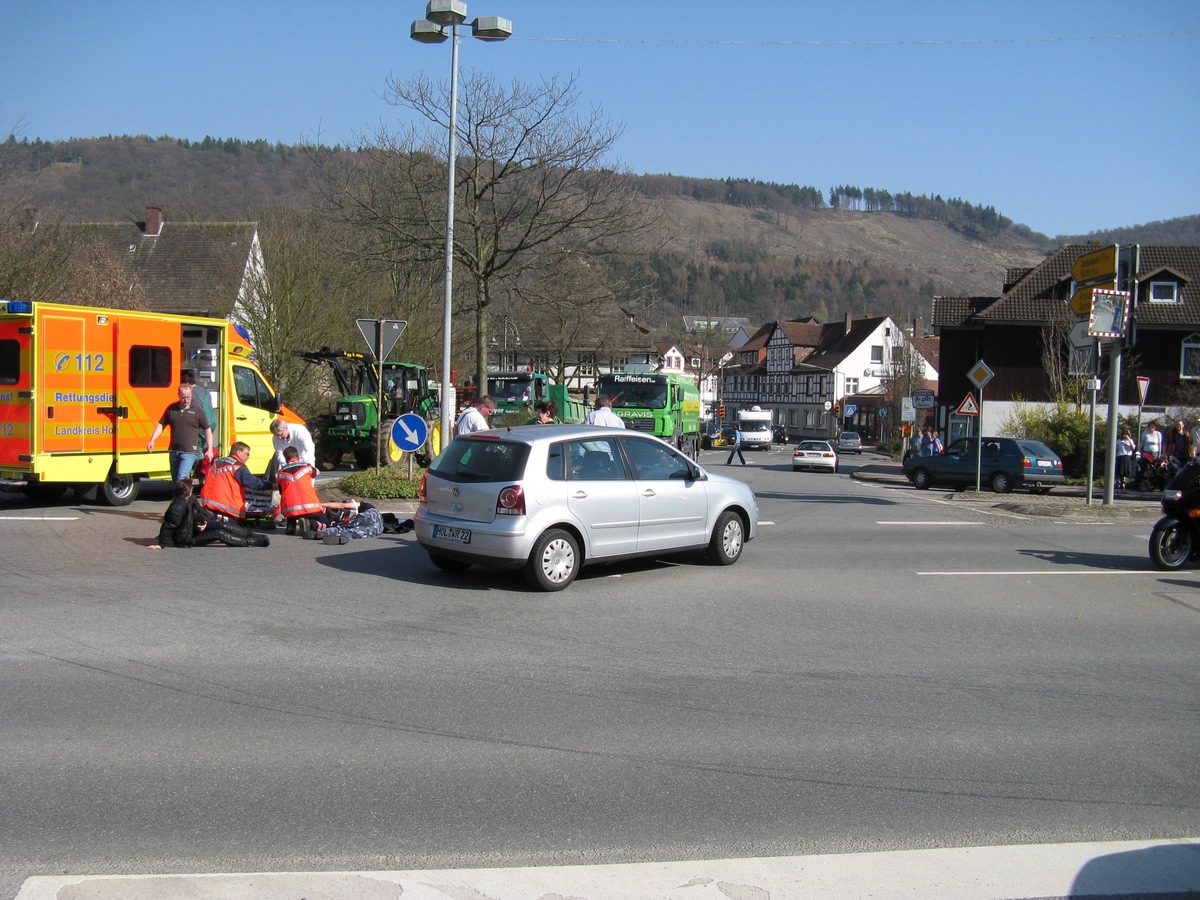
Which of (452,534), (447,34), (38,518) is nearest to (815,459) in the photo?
(447,34)

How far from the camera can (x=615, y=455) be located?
10859 mm

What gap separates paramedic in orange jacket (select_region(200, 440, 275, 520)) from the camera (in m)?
12.4

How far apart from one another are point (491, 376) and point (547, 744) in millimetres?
28789

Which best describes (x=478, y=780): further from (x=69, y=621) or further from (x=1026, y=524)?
(x=1026, y=524)

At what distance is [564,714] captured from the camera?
6.33 meters

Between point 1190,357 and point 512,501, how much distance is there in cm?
4727

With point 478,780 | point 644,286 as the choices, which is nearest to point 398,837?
point 478,780

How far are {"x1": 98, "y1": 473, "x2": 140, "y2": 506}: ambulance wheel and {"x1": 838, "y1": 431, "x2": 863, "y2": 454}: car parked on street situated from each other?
Result: 179ft

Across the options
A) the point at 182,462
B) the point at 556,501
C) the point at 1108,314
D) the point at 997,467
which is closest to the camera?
the point at 556,501

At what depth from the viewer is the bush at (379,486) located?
53.8ft

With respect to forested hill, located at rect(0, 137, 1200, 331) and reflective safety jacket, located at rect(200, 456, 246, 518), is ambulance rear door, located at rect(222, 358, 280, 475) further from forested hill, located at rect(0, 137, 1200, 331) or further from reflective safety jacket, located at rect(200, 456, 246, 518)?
forested hill, located at rect(0, 137, 1200, 331)

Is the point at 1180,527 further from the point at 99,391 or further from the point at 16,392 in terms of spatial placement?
the point at 16,392

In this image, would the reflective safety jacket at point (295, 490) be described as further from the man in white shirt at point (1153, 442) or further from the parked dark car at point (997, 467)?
the man in white shirt at point (1153, 442)

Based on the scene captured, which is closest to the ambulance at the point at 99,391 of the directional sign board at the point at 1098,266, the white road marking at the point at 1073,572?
the white road marking at the point at 1073,572
